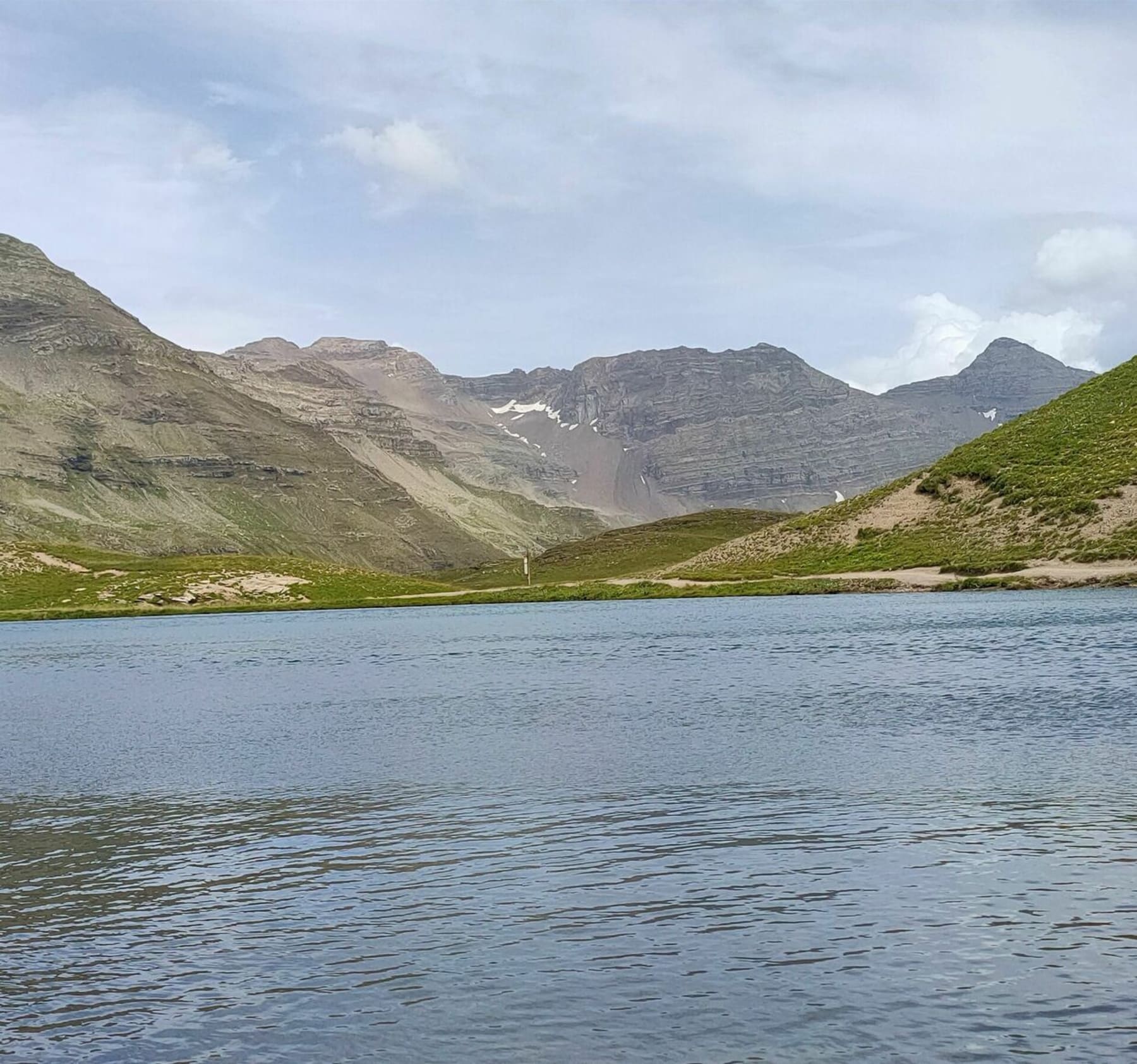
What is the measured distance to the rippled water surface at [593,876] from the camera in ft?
40.4

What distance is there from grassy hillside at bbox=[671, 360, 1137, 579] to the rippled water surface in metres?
69.4

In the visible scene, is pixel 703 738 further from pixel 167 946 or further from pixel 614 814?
pixel 167 946

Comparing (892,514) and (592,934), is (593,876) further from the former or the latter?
(892,514)

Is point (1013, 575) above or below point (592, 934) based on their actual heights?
above

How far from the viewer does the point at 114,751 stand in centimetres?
3466

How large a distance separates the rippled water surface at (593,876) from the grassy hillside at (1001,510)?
6936cm

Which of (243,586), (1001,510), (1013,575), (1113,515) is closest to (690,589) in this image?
(1001,510)

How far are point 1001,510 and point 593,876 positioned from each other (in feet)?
360

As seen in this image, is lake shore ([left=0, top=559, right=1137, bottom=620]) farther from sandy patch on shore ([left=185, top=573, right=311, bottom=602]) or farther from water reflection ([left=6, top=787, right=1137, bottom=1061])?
water reflection ([left=6, top=787, right=1137, bottom=1061])

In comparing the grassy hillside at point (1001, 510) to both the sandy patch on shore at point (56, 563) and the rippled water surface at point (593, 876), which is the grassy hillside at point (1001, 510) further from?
the sandy patch on shore at point (56, 563)

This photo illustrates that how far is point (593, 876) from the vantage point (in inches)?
704

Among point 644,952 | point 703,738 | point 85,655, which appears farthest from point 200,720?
point 85,655

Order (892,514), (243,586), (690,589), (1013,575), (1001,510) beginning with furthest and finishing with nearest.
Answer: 1. (243,586)
2. (892,514)
3. (690,589)
4. (1001,510)
5. (1013,575)

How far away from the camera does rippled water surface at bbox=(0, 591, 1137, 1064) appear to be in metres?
12.3
